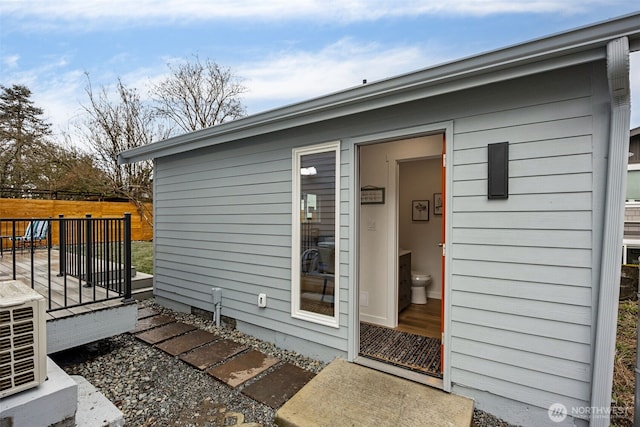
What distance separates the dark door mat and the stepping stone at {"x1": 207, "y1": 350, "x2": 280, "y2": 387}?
1039 millimetres

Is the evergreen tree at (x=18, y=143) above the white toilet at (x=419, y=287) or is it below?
above

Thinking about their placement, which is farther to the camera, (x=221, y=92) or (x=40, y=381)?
(x=221, y=92)

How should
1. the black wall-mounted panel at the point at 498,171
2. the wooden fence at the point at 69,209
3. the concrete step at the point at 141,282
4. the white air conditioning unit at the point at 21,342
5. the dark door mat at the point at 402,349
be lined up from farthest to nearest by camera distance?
the wooden fence at the point at 69,209 < the concrete step at the point at 141,282 < the dark door mat at the point at 402,349 < the black wall-mounted panel at the point at 498,171 < the white air conditioning unit at the point at 21,342

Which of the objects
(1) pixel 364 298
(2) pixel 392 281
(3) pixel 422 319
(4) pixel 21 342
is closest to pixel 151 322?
(4) pixel 21 342

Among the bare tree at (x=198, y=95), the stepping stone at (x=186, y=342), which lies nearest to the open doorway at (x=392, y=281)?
the stepping stone at (x=186, y=342)

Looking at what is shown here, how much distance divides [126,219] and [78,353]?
159 cm

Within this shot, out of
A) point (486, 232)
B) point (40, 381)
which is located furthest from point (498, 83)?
point (40, 381)

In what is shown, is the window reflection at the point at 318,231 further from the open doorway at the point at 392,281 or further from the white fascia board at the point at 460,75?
the white fascia board at the point at 460,75

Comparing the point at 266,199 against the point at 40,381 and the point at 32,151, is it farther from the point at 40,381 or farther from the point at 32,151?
the point at 32,151

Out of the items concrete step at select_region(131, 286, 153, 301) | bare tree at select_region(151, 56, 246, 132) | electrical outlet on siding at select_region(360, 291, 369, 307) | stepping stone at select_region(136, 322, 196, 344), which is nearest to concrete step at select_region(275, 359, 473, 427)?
electrical outlet on siding at select_region(360, 291, 369, 307)

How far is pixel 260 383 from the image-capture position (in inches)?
109

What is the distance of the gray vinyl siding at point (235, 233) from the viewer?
137 inches

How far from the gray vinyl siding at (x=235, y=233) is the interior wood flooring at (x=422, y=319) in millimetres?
1212

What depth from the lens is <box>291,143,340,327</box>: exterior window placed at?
3123mm
